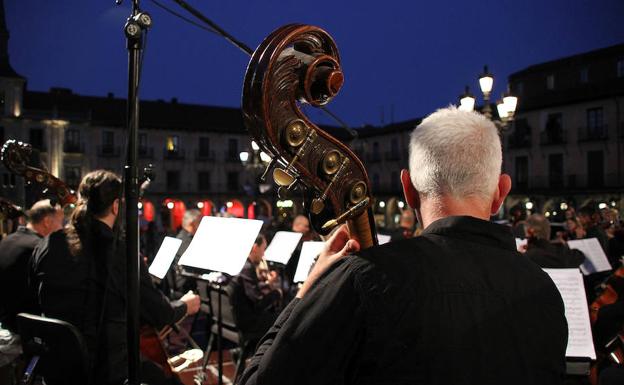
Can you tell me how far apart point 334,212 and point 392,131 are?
42.4m

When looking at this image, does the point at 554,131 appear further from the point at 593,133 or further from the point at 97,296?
the point at 97,296

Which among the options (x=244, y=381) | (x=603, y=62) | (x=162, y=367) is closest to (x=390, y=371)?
(x=244, y=381)

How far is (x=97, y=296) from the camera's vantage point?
287 centimetres

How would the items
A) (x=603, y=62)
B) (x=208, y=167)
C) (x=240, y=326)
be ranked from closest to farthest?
1. (x=240, y=326)
2. (x=603, y=62)
3. (x=208, y=167)

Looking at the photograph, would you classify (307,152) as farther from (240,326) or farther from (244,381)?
(240,326)

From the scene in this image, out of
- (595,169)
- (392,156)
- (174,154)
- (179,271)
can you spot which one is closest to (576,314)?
(179,271)

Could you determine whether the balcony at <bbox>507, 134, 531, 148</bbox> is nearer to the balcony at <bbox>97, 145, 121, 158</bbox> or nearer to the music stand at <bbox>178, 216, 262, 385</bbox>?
the balcony at <bbox>97, 145, 121, 158</bbox>

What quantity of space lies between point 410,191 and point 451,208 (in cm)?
14

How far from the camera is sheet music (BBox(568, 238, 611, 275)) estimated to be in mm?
6137

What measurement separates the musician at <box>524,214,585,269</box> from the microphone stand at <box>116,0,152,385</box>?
3.56 meters

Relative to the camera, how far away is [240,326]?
5.40 m

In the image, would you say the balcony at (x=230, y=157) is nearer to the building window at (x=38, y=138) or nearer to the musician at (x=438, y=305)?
the building window at (x=38, y=138)

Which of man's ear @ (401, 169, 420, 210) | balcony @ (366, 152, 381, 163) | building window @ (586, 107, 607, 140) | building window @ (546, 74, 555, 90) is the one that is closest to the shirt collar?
man's ear @ (401, 169, 420, 210)

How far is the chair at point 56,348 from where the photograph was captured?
102 inches
